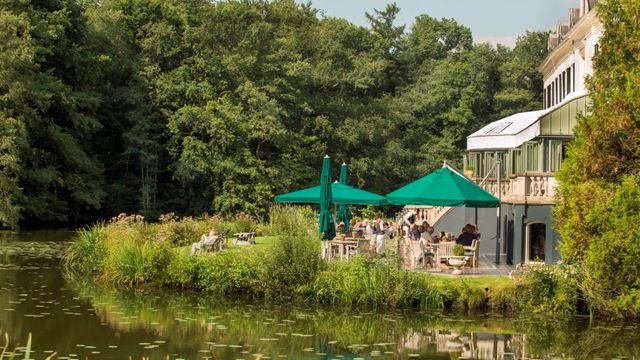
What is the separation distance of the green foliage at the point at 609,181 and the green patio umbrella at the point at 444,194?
321 centimetres

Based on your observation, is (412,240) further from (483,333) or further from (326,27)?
(326,27)

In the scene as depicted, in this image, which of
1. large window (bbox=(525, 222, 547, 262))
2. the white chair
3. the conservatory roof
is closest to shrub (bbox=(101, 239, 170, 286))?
the white chair

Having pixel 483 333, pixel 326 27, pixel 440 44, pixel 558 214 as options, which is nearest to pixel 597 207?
pixel 558 214

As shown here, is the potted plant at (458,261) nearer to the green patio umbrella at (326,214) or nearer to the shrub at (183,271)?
the green patio umbrella at (326,214)

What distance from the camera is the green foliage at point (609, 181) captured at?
20141mm

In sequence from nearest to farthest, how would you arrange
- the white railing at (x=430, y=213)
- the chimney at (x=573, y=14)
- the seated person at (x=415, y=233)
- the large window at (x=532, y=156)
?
the seated person at (x=415, y=233) < the large window at (x=532, y=156) < the white railing at (x=430, y=213) < the chimney at (x=573, y=14)

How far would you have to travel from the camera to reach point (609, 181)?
A: 2116 cm

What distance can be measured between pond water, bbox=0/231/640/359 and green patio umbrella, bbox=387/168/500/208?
459cm

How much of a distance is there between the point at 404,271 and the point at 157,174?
3817 centimetres

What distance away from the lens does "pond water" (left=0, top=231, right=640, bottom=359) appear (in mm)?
16781

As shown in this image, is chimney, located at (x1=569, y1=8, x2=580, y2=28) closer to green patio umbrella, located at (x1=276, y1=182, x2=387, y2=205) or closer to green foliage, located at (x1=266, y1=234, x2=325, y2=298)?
green patio umbrella, located at (x1=276, y1=182, x2=387, y2=205)

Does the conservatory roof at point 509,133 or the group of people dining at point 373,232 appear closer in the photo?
the group of people dining at point 373,232

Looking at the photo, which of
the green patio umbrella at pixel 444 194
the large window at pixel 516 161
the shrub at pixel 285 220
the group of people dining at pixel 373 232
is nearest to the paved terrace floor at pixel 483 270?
the group of people dining at pixel 373 232

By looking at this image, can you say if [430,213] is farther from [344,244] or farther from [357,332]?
[357,332]
